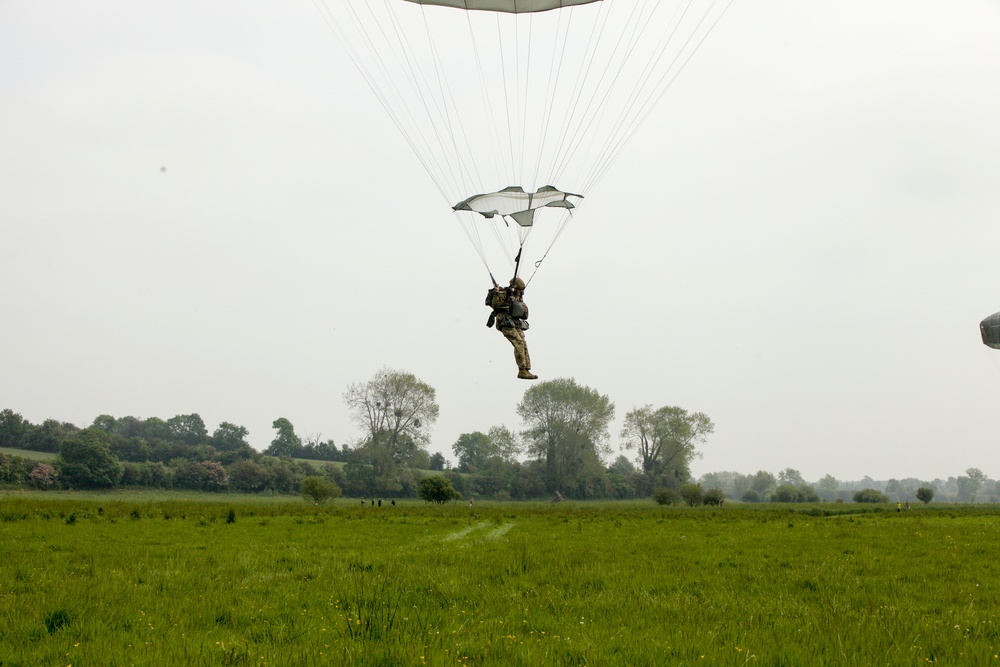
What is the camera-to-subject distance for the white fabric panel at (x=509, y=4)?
1202cm

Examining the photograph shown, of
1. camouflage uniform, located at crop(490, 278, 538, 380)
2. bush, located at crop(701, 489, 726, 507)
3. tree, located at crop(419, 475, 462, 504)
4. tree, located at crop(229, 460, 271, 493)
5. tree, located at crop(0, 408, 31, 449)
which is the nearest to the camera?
camouflage uniform, located at crop(490, 278, 538, 380)

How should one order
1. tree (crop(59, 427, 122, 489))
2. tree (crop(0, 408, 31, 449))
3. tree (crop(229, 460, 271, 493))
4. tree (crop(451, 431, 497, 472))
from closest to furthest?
tree (crop(59, 427, 122, 489)) < tree (crop(229, 460, 271, 493)) < tree (crop(0, 408, 31, 449)) < tree (crop(451, 431, 497, 472))

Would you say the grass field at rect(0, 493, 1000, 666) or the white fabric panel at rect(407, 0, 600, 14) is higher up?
the white fabric panel at rect(407, 0, 600, 14)

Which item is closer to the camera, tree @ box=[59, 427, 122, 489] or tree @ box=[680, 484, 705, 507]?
tree @ box=[680, 484, 705, 507]

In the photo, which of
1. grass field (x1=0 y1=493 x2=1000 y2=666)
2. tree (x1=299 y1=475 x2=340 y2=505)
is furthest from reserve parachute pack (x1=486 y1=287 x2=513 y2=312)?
tree (x1=299 y1=475 x2=340 y2=505)

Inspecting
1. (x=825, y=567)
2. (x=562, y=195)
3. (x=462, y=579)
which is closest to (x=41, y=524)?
(x=462, y=579)

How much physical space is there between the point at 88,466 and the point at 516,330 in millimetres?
65303

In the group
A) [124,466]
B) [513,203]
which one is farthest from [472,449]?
[513,203]

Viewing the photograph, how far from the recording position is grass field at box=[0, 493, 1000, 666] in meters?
5.57

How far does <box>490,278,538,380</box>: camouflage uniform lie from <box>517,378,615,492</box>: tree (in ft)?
233

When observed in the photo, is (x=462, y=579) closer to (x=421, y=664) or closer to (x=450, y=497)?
(x=421, y=664)

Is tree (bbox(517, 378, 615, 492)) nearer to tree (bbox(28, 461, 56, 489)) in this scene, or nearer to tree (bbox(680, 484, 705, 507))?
tree (bbox(680, 484, 705, 507))

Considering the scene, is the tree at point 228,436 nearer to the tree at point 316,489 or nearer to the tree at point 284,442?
the tree at point 284,442

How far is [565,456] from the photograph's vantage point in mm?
85688
